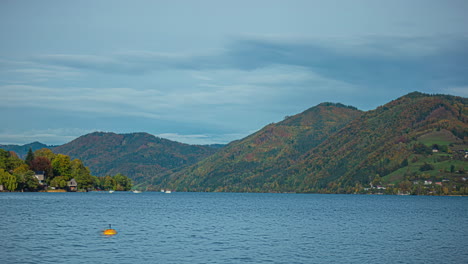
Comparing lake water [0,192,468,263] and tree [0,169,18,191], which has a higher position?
tree [0,169,18,191]

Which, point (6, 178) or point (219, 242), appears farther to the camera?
point (6, 178)

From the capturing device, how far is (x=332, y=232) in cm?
8031

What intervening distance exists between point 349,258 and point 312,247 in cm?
845

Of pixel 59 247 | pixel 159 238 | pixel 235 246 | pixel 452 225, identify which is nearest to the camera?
pixel 59 247

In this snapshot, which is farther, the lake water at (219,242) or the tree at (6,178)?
the tree at (6,178)

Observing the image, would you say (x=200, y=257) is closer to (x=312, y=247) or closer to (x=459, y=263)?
(x=312, y=247)

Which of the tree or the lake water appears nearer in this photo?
the lake water

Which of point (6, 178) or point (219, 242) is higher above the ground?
point (6, 178)

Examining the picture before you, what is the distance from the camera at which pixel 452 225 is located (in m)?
97.9

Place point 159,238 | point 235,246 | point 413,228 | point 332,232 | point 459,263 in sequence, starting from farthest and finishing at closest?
1. point 413,228
2. point 332,232
3. point 159,238
4. point 235,246
5. point 459,263

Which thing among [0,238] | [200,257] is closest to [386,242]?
[200,257]

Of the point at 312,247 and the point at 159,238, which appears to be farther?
the point at 159,238

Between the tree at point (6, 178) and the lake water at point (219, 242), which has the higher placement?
the tree at point (6, 178)

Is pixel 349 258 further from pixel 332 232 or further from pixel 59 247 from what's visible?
pixel 59 247
